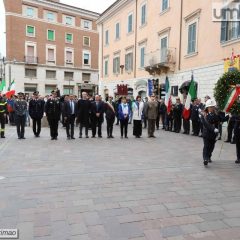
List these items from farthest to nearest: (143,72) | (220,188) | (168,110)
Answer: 1. (143,72)
2. (168,110)
3. (220,188)

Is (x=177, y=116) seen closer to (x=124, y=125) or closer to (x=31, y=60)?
(x=124, y=125)

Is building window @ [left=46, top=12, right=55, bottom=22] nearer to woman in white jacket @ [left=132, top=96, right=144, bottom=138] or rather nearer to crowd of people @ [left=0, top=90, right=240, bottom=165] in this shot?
crowd of people @ [left=0, top=90, right=240, bottom=165]

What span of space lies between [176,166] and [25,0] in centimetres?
4441

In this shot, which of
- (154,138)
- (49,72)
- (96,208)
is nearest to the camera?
(96,208)

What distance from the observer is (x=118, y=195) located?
525 cm

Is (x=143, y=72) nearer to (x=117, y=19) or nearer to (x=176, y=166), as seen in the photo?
(x=117, y=19)

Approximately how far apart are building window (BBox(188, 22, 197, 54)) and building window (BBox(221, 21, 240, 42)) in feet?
9.34

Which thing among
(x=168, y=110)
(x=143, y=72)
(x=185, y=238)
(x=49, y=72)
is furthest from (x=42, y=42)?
(x=185, y=238)

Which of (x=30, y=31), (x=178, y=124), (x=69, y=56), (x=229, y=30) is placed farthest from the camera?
(x=69, y=56)

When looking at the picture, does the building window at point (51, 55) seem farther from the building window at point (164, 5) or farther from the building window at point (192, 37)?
the building window at point (192, 37)

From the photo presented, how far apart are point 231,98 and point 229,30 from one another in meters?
9.03

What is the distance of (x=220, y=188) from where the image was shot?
575 centimetres

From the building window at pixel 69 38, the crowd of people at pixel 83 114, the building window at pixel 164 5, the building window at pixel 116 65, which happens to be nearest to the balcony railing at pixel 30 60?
the building window at pixel 69 38

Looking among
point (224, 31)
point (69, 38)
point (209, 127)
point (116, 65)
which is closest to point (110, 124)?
point (209, 127)
